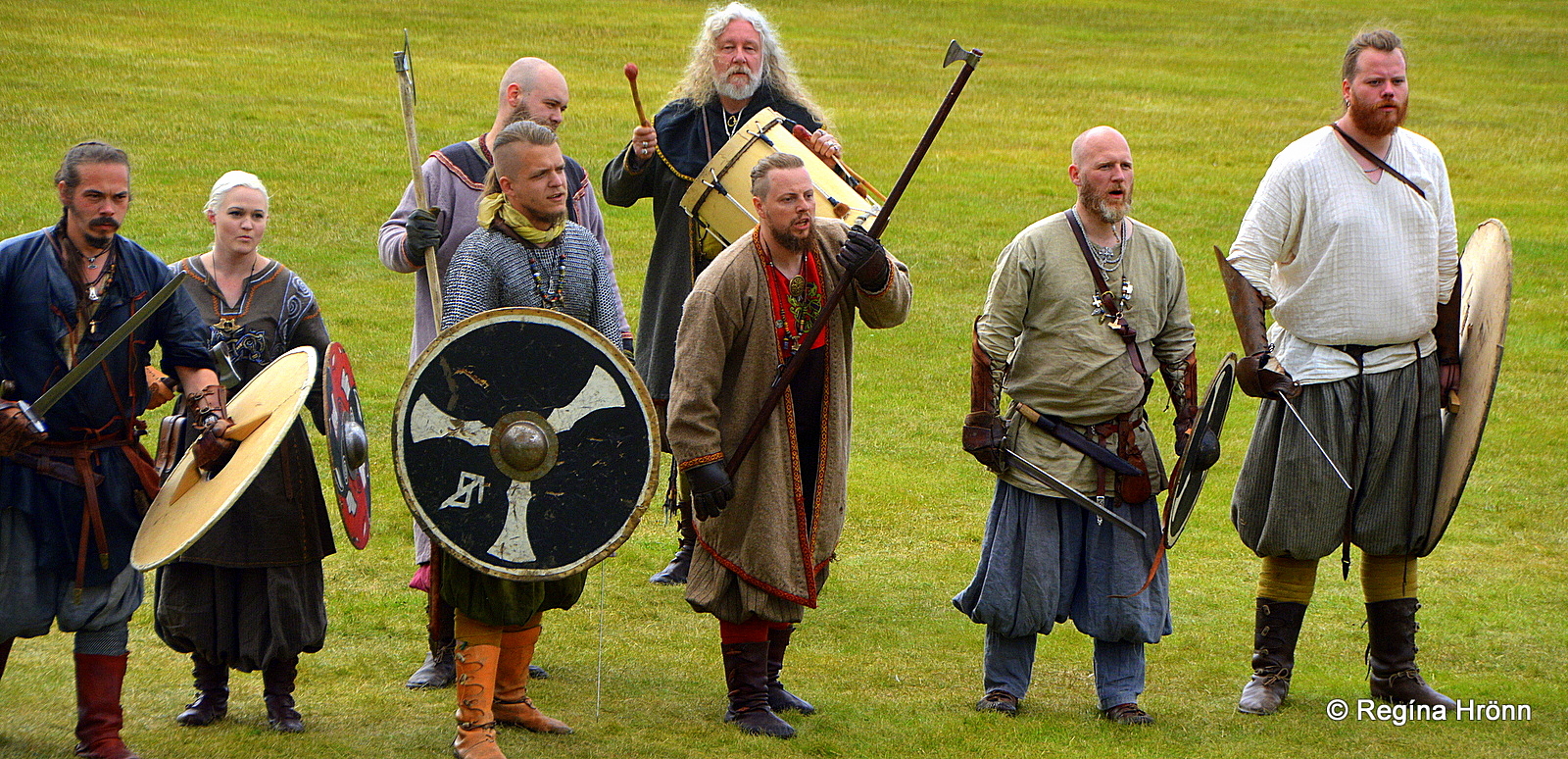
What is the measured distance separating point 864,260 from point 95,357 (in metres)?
2.05

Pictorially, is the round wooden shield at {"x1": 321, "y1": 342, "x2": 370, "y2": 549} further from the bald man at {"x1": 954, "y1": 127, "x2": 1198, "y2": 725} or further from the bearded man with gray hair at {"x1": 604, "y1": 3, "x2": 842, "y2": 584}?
the bald man at {"x1": 954, "y1": 127, "x2": 1198, "y2": 725}

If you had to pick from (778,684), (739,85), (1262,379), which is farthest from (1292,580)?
(739,85)

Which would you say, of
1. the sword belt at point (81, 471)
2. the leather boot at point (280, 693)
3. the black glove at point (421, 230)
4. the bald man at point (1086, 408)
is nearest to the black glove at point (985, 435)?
the bald man at point (1086, 408)

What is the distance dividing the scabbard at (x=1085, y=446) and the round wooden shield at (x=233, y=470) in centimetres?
217

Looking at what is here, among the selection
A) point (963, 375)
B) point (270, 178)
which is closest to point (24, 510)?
point (963, 375)

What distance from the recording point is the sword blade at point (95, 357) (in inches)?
157

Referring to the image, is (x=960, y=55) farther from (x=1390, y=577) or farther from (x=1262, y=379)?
(x=1390, y=577)

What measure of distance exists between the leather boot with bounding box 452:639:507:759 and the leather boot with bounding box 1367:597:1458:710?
2812 mm

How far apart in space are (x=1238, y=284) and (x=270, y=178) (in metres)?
11.4

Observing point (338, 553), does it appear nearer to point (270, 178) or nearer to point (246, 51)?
point (270, 178)

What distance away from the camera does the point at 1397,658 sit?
16.6ft

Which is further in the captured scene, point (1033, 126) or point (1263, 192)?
point (1033, 126)

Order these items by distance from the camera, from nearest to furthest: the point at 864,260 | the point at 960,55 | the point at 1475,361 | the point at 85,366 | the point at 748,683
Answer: the point at 85,366 → the point at 960,55 → the point at 864,260 → the point at 748,683 → the point at 1475,361

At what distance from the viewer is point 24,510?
416 cm
